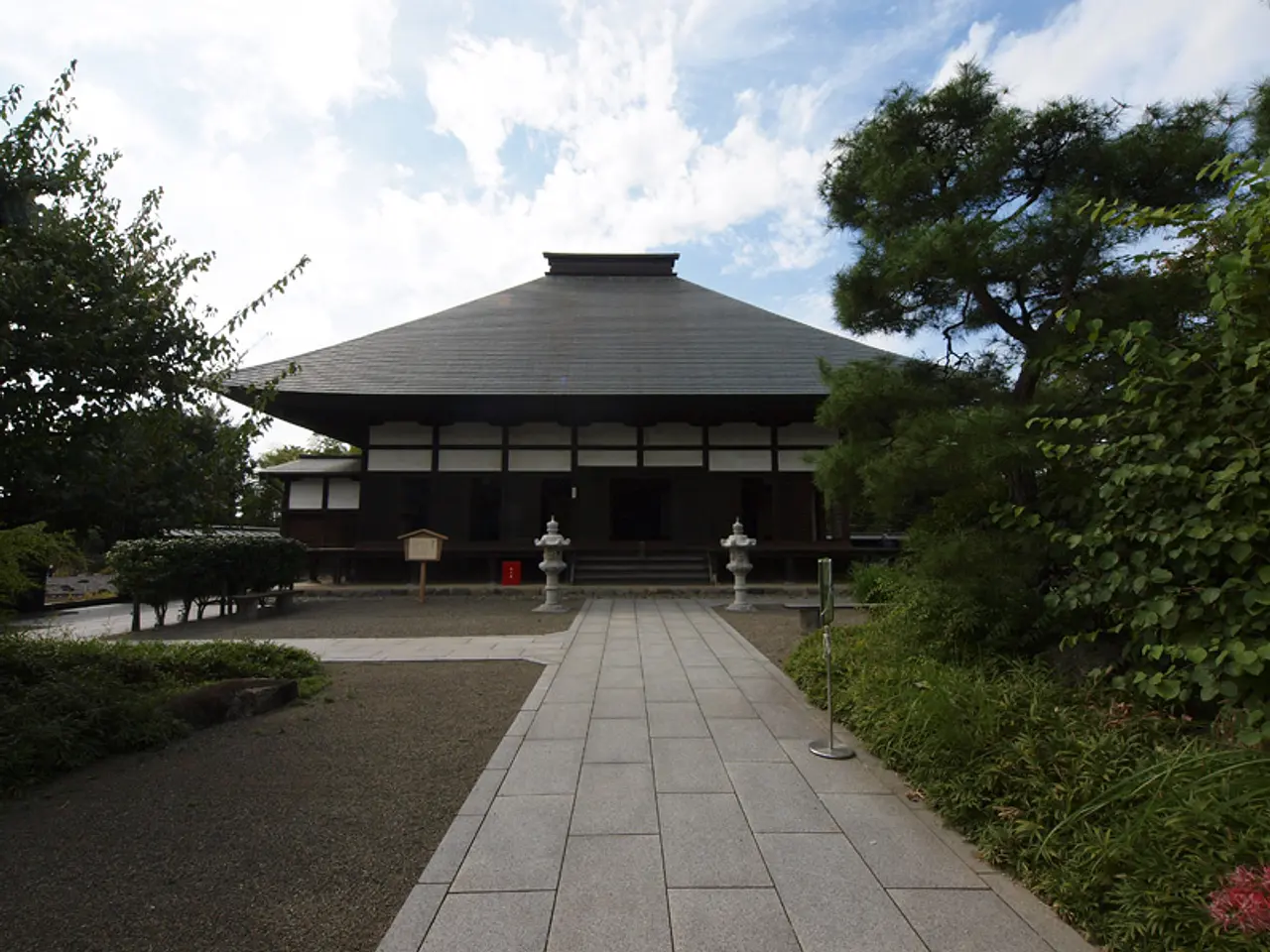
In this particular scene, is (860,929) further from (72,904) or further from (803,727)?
(72,904)

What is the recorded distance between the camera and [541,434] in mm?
12461

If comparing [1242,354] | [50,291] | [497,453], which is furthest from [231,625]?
[1242,354]

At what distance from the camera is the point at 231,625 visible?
8.20 meters

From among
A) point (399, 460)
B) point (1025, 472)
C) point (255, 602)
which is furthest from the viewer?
point (399, 460)

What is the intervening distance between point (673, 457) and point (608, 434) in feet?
4.53

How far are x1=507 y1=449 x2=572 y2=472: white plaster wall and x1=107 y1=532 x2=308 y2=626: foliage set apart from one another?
415cm

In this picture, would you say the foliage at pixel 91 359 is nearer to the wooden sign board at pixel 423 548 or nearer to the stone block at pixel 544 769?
the stone block at pixel 544 769

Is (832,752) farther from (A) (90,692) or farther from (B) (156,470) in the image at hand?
(A) (90,692)

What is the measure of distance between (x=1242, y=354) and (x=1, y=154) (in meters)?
5.51

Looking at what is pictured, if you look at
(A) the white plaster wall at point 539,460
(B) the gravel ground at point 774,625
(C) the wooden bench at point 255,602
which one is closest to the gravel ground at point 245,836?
(B) the gravel ground at point 774,625

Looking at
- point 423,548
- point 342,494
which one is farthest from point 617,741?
point 342,494

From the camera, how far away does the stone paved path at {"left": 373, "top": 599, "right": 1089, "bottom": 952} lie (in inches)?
72.5

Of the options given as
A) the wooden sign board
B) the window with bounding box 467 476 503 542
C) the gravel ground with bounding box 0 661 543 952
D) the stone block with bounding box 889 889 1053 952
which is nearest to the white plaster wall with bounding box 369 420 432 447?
the window with bounding box 467 476 503 542

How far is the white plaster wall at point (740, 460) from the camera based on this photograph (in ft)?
40.3
